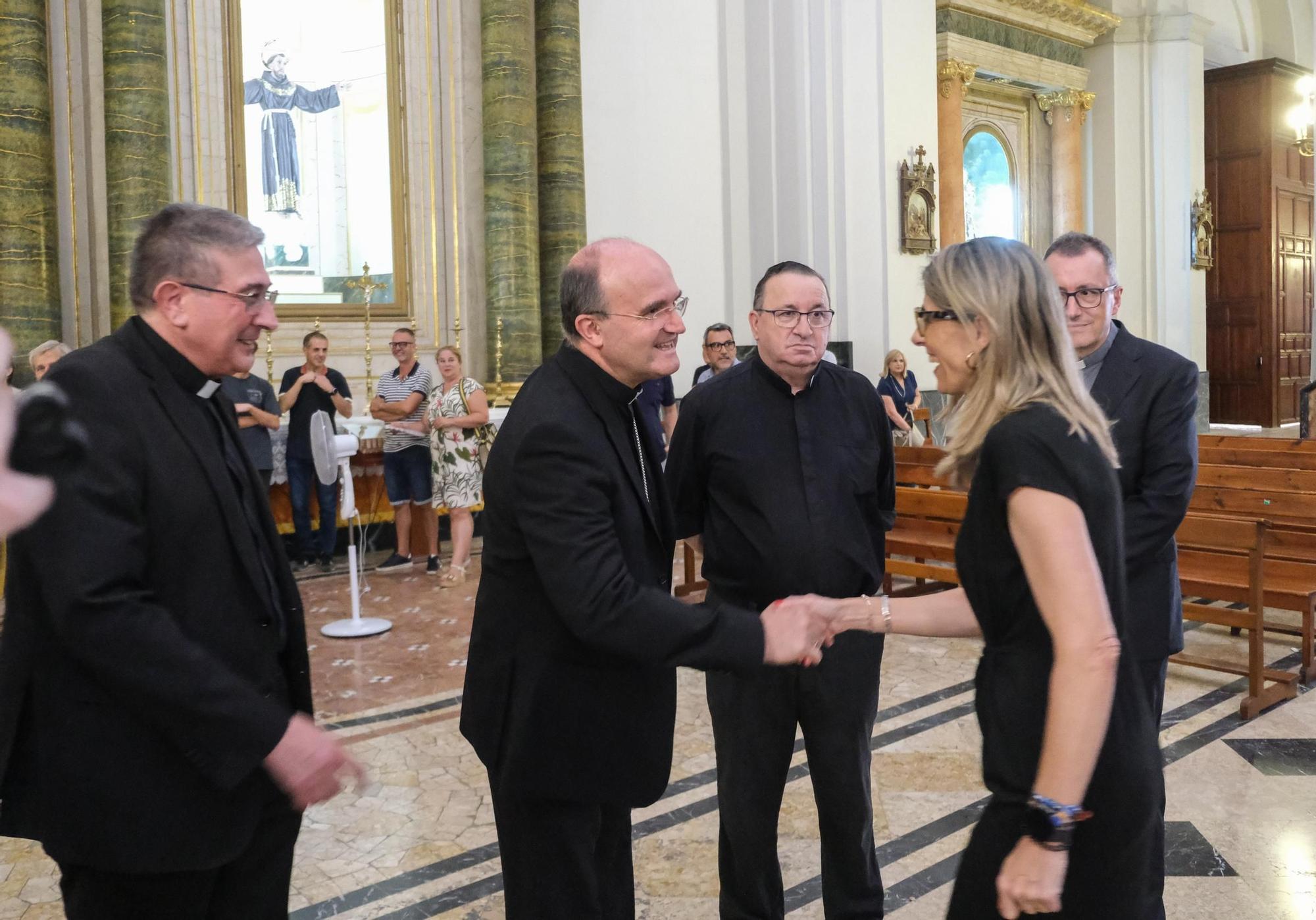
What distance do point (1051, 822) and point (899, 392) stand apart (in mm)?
9134

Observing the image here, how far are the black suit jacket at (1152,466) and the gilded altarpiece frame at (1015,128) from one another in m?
13.0

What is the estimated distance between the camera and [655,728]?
7.04 ft

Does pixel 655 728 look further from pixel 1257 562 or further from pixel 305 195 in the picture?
pixel 305 195

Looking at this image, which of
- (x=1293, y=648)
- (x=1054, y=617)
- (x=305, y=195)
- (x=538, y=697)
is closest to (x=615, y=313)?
(x=538, y=697)

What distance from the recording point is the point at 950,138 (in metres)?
13.6

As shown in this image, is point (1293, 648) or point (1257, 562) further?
point (1293, 648)

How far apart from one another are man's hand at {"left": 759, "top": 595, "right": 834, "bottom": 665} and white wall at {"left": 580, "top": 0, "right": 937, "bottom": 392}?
361 inches

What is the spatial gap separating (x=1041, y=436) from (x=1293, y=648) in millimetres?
4943

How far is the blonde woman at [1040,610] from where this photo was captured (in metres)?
1.62

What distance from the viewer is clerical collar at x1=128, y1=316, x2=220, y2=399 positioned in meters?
1.90

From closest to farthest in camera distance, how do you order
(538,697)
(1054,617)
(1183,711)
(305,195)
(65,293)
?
(1054,617)
(538,697)
(1183,711)
(65,293)
(305,195)

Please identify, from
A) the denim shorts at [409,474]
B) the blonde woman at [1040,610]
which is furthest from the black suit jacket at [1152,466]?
the denim shorts at [409,474]

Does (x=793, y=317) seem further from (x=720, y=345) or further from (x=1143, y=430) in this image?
(x=720, y=345)

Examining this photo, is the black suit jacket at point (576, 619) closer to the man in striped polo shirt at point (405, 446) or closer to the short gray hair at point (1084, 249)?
the short gray hair at point (1084, 249)
